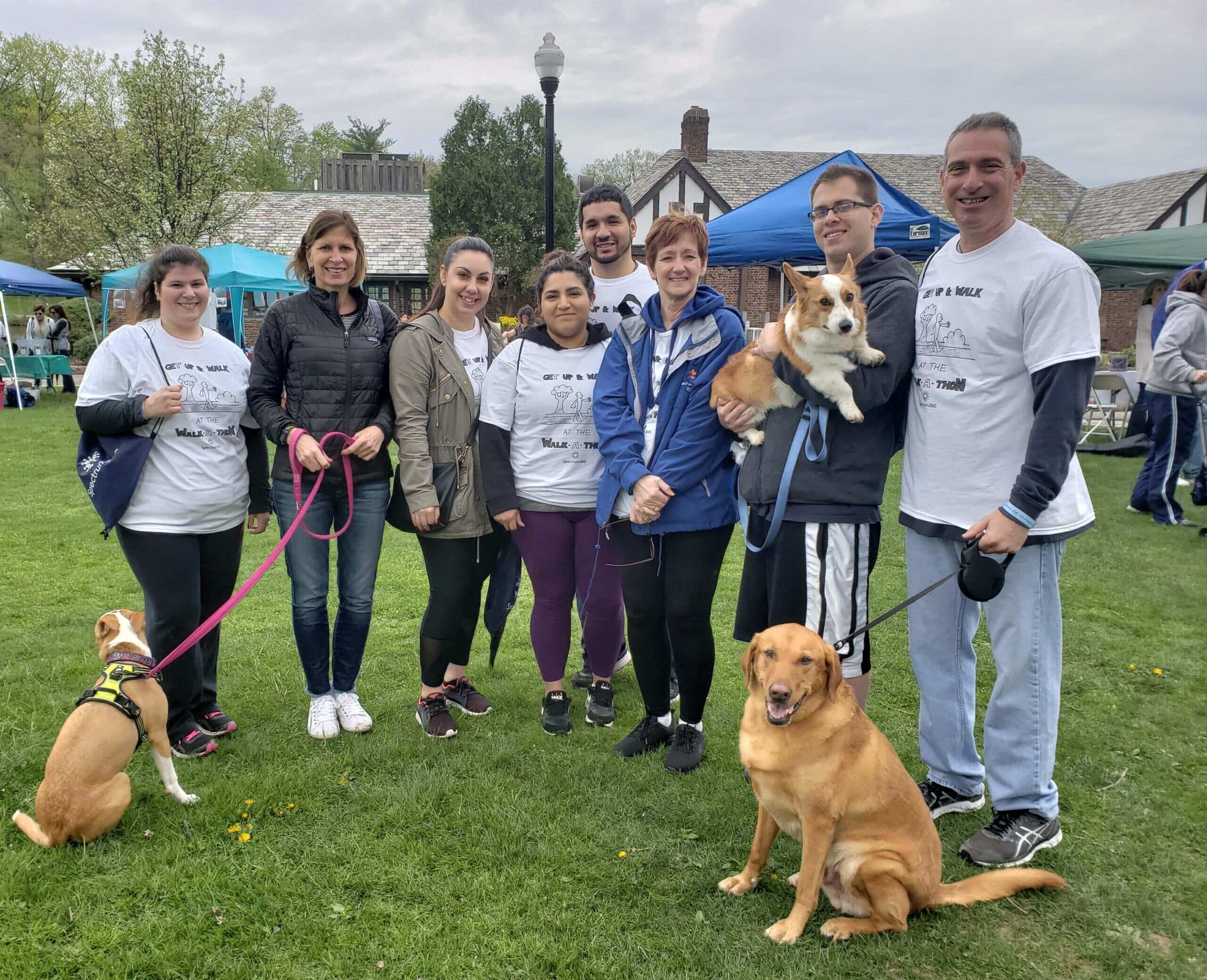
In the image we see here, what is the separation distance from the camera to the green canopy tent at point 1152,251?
10672 mm

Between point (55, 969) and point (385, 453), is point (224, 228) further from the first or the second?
point (55, 969)

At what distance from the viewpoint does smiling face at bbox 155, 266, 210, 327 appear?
331 centimetres

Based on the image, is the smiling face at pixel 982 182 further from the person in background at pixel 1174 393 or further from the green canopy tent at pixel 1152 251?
the green canopy tent at pixel 1152 251

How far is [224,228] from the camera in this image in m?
19.6

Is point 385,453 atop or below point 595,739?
atop

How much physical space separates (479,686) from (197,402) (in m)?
2.09

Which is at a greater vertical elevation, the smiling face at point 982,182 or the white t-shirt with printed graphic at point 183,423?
the smiling face at point 982,182

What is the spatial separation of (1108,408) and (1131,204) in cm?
1670

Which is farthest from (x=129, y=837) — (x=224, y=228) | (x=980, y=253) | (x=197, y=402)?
(x=224, y=228)

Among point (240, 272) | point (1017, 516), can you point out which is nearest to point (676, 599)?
point (1017, 516)

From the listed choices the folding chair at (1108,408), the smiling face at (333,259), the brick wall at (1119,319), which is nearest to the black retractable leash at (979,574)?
the smiling face at (333,259)

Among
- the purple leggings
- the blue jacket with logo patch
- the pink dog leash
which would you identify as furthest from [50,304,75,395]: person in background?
the blue jacket with logo patch

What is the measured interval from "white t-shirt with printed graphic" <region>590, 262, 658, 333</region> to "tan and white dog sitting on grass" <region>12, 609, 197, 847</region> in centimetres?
247

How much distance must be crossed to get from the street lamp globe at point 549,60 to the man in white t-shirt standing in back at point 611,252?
227 inches
